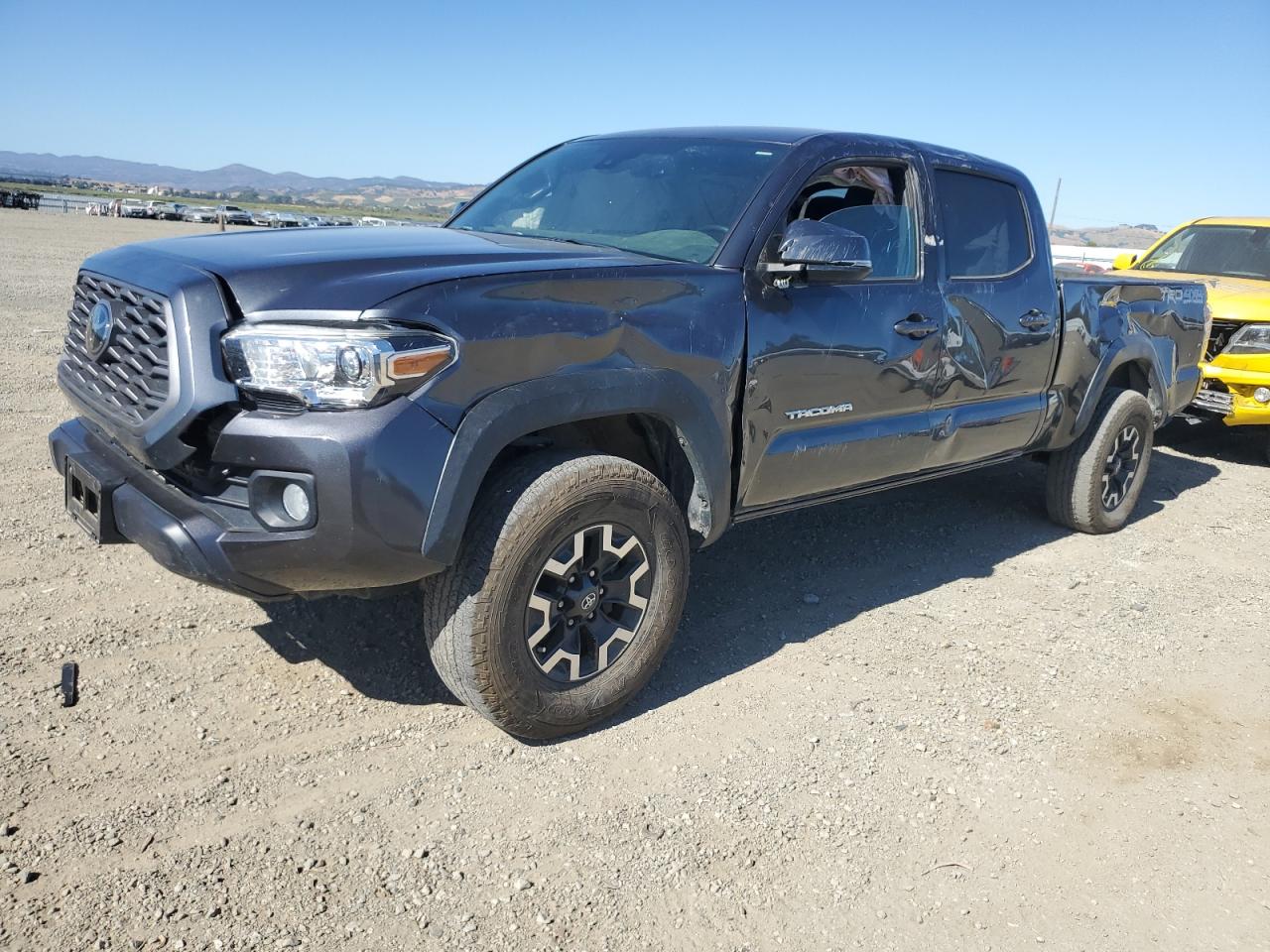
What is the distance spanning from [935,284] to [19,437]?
5162 millimetres

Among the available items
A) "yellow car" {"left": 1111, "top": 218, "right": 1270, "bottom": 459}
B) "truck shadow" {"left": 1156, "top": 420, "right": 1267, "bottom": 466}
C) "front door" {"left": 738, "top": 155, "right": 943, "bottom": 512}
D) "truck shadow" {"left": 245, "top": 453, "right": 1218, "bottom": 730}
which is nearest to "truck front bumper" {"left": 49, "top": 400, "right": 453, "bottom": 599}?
"truck shadow" {"left": 245, "top": 453, "right": 1218, "bottom": 730}

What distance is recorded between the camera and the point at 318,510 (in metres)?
2.63

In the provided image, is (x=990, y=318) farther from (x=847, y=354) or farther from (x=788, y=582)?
(x=788, y=582)

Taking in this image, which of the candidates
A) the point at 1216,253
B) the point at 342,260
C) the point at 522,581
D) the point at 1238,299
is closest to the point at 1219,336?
the point at 1238,299

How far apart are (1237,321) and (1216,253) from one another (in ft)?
5.23

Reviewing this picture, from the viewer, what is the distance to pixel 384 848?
2709mm

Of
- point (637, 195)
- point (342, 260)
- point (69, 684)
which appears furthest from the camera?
point (637, 195)

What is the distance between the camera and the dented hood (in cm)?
271

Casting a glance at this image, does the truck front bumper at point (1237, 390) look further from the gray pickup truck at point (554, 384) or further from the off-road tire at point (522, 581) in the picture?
the off-road tire at point (522, 581)

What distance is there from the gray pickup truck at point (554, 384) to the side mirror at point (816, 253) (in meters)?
0.01

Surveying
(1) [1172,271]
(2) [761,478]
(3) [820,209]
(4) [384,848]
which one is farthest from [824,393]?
(1) [1172,271]

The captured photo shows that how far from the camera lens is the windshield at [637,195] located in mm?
3777

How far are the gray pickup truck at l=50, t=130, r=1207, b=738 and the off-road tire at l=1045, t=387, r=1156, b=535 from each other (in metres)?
1.20

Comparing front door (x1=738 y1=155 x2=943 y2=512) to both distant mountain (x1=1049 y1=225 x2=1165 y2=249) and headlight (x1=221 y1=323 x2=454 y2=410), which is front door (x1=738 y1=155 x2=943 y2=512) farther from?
distant mountain (x1=1049 y1=225 x2=1165 y2=249)
